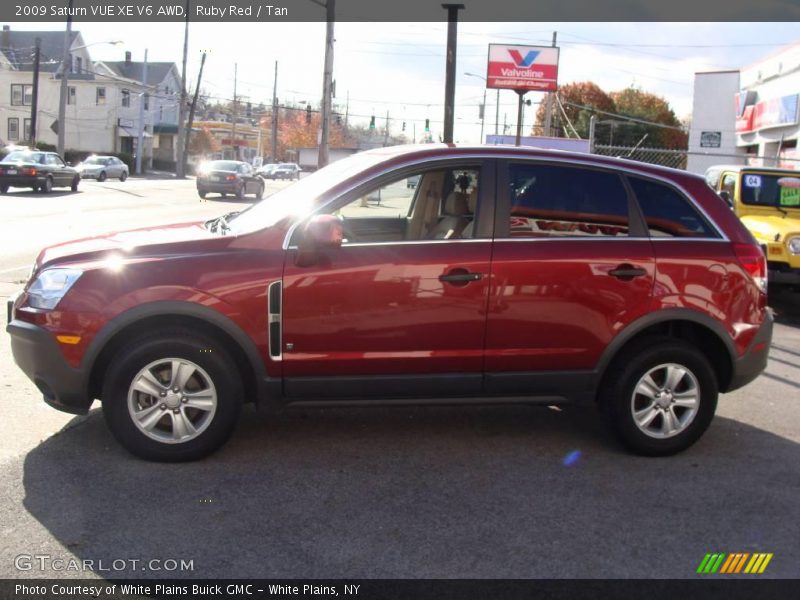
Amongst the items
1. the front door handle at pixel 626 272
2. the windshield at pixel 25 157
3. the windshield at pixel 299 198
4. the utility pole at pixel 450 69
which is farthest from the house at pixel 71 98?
the front door handle at pixel 626 272

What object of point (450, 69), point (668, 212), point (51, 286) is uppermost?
point (450, 69)

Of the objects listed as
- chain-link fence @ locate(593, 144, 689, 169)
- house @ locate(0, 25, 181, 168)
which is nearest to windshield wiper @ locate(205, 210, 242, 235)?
chain-link fence @ locate(593, 144, 689, 169)

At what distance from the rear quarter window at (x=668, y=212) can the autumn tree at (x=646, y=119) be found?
4971 cm

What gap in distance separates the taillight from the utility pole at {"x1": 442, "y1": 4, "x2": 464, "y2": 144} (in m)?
11.6

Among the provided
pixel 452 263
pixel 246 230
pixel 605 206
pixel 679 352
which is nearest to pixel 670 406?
pixel 679 352

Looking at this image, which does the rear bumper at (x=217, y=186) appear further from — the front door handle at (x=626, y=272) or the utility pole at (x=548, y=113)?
the front door handle at (x=626, y=272)

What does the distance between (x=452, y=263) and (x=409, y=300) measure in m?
0.34

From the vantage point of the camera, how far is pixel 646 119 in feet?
186

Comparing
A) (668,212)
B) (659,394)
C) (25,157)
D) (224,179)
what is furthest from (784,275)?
(25,157)

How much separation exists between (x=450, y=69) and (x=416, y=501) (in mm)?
14216

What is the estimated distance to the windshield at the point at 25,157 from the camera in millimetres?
28913

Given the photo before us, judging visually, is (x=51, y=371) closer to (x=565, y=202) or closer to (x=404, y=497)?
(x=404, y=497)

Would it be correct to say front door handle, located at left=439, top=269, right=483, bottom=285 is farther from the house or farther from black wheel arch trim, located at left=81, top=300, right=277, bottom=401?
the house

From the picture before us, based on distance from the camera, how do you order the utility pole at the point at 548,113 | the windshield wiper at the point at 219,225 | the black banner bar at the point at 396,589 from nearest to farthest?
the black banner bar at the point at 396,589 < the windshield wiper at the point at 219,225 < the utility pole at the point at 548,113
